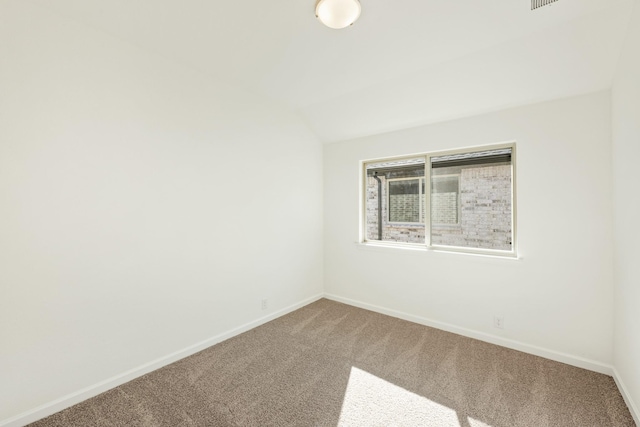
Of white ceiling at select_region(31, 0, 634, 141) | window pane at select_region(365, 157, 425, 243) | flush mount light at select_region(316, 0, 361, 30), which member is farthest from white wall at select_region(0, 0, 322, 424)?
window pane at select_region(365, 157, 425, 243)

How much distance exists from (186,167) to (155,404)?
1.87 metres

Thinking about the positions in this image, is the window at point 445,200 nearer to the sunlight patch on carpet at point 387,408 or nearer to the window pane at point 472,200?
the window pane at point 472,200

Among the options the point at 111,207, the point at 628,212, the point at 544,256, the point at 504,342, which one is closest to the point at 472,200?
the point at 544,256

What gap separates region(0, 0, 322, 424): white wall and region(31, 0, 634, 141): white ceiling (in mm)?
322

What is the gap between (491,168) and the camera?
2873mm

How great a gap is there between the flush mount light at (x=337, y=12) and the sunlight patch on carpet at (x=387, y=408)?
8.57 ft

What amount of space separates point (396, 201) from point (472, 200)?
0.94 meters

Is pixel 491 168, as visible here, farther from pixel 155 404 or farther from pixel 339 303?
pixel 155 404

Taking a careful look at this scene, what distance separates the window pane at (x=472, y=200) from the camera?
110 inches

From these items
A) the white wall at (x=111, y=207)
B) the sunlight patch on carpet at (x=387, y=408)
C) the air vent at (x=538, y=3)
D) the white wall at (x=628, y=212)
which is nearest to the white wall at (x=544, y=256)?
the white wall at (x=628, y=212)

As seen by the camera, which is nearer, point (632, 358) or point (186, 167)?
point (632, 358)

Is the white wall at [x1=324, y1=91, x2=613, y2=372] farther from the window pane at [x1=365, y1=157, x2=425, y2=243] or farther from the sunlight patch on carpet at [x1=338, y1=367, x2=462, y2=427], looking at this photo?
the sunlight patch on carpet at [x1=338, y1=367, x2=462, y2=427]

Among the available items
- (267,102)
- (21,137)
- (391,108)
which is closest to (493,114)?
(391,108)

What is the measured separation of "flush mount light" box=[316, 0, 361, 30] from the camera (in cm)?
165
